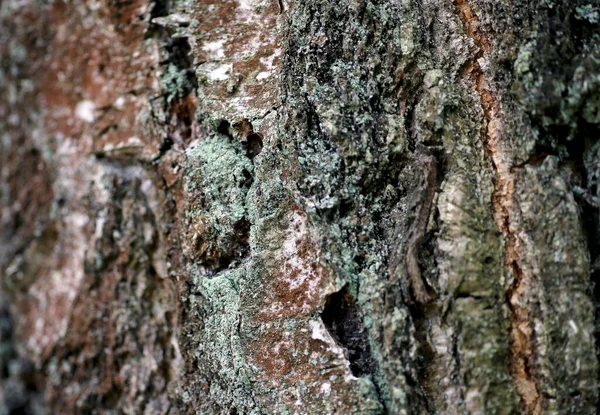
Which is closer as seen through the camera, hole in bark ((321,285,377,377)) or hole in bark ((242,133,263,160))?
hole in bark ((321,285,377,377))

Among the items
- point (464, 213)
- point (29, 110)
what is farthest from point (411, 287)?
point (29, 110)

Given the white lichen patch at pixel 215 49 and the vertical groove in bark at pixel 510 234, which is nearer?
the vertical groove in bark at pixel 510 234

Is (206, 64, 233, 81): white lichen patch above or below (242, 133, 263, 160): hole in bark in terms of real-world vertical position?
above

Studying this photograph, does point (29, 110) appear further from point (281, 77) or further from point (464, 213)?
point (464, 213)

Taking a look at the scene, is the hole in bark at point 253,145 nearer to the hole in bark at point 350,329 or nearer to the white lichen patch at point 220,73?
the white lichen patch at point 220,73

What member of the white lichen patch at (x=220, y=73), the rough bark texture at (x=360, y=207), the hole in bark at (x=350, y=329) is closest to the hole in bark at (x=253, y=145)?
the rough bark texture at (x=360, y=207)

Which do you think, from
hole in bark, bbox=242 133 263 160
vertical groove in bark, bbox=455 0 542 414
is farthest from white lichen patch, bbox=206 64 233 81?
vertical groove in bark, bbox=455 0 542 414

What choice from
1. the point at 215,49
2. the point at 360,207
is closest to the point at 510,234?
the point at 360,207

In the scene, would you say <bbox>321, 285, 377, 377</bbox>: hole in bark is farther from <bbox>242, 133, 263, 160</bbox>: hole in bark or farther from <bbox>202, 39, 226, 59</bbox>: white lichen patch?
<bbox>202, 39, 226, 59</bbox>: white lichen patch
